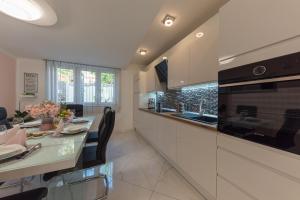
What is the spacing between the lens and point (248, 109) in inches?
44.5

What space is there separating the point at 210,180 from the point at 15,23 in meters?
3.04

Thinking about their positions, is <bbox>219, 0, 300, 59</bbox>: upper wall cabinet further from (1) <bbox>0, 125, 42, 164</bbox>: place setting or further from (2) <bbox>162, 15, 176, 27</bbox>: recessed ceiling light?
(1) <bbox>0, 125, 42, 164</bbox>: place setting

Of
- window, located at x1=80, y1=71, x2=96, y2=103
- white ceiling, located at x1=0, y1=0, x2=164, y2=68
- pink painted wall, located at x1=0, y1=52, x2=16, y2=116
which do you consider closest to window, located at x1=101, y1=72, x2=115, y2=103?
window, located at x1=80, y1=71, x2=96, y2=103

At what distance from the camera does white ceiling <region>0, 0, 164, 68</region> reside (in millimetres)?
1665

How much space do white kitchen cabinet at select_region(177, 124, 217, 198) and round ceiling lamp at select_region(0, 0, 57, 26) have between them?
1989 mm

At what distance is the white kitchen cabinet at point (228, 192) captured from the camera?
3.79ft

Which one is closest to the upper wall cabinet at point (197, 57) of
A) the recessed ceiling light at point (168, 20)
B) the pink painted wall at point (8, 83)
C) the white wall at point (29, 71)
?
the recessed ceiling light at point (168, 20)

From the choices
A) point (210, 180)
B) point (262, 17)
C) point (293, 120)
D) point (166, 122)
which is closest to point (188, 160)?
point (210, 180)

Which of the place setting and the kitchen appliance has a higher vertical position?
the kitchen appliance

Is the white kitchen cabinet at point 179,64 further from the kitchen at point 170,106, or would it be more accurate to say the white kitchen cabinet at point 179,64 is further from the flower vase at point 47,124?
the flower vase at point 47,124

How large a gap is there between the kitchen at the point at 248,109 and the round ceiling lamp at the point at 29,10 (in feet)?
5.58

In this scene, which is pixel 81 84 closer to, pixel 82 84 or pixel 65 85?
pixel 82 84

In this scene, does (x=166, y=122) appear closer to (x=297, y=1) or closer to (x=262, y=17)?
(x=262, y=17)

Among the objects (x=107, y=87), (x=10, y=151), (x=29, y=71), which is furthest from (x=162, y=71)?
(x=29, y=71)
